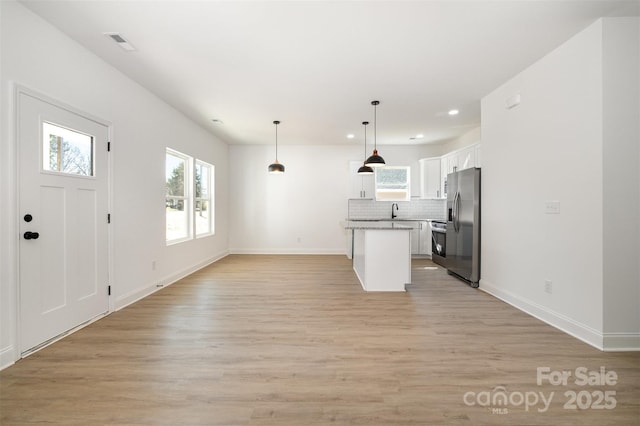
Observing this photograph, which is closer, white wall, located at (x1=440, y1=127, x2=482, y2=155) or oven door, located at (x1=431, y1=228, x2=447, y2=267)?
oven door, located at (x1=431, y1=228, x2=447, y2=267)

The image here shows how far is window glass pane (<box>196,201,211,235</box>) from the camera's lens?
5.96 meters

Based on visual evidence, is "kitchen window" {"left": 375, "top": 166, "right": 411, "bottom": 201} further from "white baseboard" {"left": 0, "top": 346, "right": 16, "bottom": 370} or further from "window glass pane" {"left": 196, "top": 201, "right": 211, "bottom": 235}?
"white baseboard" {"left": 0, "top": 346, "right": 16, "bottom": 370}

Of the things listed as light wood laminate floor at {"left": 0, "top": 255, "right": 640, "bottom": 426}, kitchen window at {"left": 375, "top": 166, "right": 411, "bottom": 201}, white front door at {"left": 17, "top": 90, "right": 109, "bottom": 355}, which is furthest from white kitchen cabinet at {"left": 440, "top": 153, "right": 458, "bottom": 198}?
white front door at {"left": 17, "top": 90, "right": 109, "bottom": 355}

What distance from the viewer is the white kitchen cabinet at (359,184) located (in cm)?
721

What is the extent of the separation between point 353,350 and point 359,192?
5171 mm

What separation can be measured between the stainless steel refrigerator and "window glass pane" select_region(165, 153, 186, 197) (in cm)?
494

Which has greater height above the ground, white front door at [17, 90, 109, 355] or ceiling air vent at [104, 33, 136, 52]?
ceiling air vent at [104, 33, 136, 52]

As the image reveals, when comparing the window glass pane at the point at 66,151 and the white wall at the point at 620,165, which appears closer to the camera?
the white wall at the point at 620,165

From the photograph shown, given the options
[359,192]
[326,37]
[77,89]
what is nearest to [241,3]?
[326,37]

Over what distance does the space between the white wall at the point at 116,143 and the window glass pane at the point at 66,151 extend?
291 mm

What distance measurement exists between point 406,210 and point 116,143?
245 inches

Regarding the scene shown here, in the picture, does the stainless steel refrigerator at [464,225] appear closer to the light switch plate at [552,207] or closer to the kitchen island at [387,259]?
the kitchen island at [387,259]

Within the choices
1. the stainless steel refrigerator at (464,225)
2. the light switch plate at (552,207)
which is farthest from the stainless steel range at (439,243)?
the light switch plate at (552,207)

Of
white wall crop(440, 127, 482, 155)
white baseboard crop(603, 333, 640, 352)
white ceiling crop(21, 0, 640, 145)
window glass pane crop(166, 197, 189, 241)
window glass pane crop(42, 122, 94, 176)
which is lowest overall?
white baseboard crop(603, 333, 640, 352)
